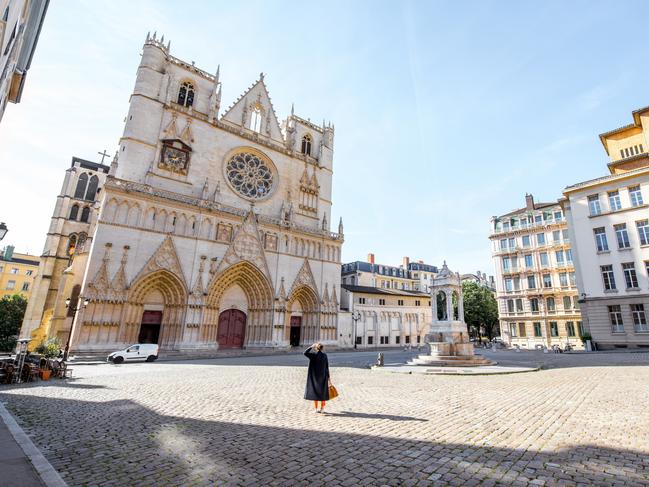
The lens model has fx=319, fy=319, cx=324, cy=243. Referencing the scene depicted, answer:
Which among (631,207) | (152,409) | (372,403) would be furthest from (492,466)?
(631,207)

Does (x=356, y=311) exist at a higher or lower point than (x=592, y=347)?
higher

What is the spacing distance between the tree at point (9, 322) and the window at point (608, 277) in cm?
6715

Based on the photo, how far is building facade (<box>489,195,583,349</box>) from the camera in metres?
36.8

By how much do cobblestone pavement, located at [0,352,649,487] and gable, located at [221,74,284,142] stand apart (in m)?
31.8

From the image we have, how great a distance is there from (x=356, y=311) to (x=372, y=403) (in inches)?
1407

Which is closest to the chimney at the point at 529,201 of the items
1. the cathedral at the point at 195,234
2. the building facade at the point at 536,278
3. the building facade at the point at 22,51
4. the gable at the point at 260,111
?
the building facade at the point at 536,278

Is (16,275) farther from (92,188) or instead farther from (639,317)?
(639,317)

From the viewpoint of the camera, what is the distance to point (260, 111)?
38656 millimetres

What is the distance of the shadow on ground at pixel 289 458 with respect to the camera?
4.16 meters

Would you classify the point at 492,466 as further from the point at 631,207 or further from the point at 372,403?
the point at 631,207

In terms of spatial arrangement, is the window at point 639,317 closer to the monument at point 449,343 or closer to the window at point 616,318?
the window at point 616,318

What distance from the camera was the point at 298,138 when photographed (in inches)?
1617

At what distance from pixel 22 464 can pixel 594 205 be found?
38.0 meters

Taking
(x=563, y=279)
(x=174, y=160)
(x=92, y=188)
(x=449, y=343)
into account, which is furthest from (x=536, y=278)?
(x=92, y=188)
